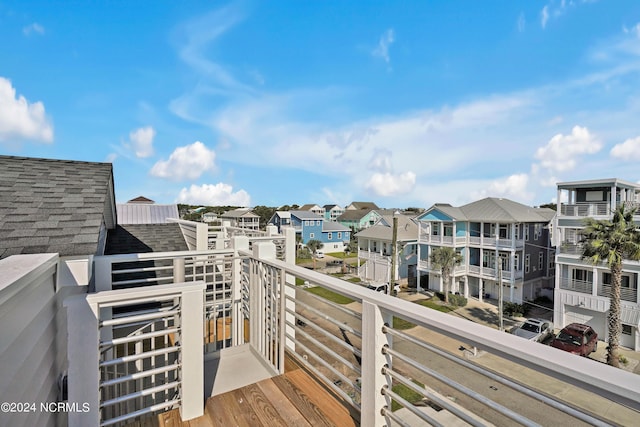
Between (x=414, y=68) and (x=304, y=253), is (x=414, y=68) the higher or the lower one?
the higher one

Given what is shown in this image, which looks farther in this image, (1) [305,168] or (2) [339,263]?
(2) [339,263]

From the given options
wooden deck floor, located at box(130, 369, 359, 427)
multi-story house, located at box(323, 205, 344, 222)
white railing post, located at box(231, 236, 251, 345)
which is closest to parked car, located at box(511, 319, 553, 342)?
white railing post, located at box(231, 236, 251, 345)

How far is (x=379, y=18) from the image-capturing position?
434 inches

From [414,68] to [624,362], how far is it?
13.1 meters

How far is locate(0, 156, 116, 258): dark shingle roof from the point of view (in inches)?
92.1

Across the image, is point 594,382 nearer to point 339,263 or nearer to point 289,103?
point 289,103

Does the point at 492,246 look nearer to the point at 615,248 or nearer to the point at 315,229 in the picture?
the point at 615,248

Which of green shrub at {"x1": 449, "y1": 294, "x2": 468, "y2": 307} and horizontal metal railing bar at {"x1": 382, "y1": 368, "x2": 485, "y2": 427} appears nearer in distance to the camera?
horizontal metal railing bar at {"x1": 382, "y1": 368, "x2": 485, "y2": 427}

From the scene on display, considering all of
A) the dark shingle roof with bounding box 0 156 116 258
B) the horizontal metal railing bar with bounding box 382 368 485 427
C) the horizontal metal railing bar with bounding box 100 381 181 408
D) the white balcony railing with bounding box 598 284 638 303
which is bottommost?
the white balcony railing with bounding box 598 284 638 303

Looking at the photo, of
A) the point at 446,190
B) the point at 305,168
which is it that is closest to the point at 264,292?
the point at 305,168

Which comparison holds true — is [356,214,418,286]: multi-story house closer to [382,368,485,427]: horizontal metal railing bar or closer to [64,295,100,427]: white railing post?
[382,368,485,427]: horizontal metal railing bar

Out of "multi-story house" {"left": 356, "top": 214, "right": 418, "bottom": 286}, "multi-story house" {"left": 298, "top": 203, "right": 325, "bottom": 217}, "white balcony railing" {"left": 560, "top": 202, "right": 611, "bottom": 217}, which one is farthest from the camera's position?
"multi-story house" {"left": 298, "top": 203, "right": 325, "bottom": 217}

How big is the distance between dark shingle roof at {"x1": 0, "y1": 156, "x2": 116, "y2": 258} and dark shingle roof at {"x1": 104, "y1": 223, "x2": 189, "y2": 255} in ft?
8.13

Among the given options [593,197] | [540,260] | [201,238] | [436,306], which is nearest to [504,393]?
[436,306]
